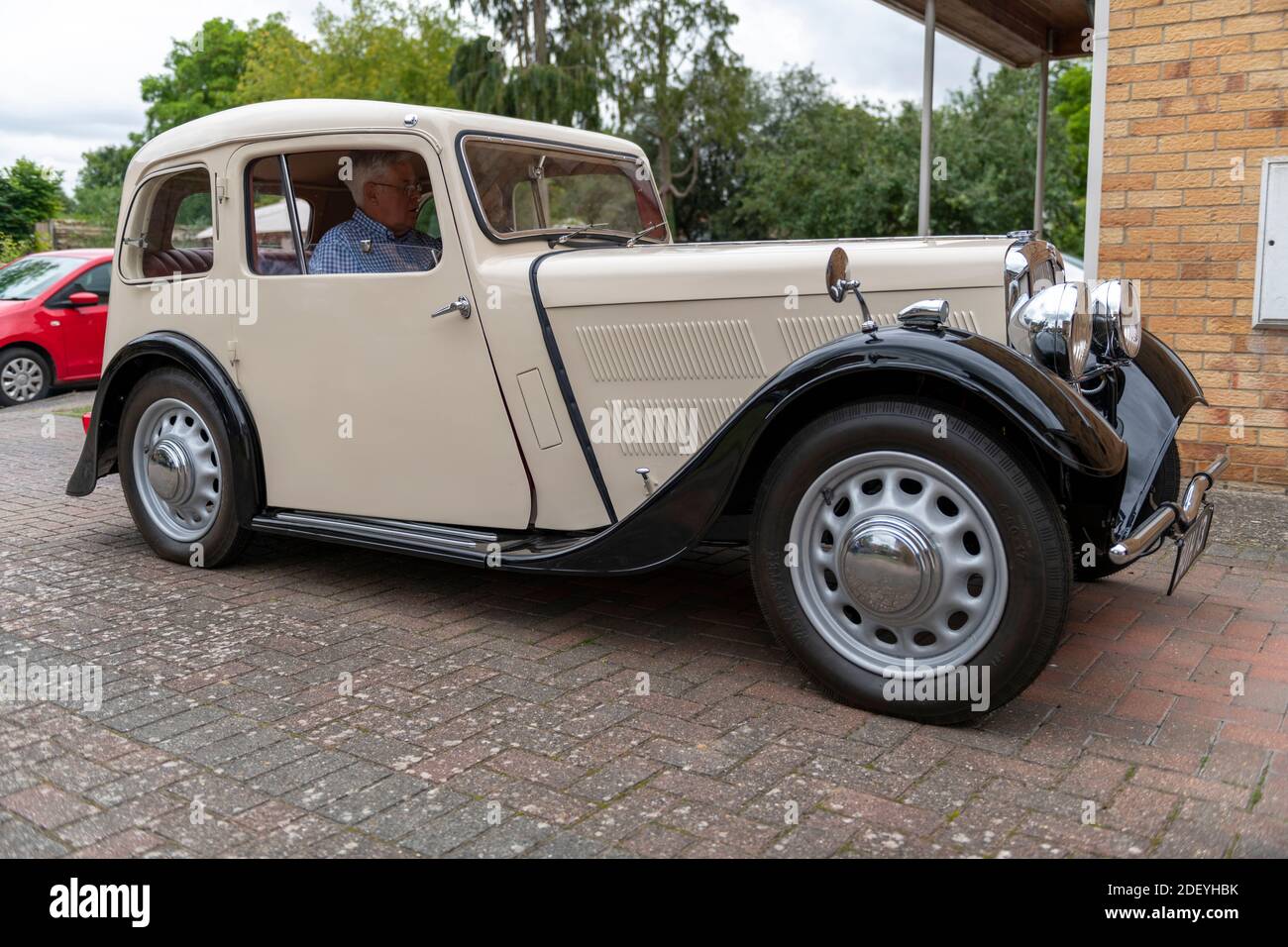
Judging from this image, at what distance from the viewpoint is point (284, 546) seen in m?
5.12

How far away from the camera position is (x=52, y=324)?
11.2 m

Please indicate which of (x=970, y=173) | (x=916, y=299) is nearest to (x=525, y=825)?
(x=916, y=299)

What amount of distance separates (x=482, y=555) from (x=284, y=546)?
5.86ft

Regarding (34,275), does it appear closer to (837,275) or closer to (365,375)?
(365,375)

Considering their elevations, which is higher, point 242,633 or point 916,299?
point 916,299

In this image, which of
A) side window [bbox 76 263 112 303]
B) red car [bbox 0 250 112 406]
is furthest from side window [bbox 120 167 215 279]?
side window [bbox 76 263 112 303]

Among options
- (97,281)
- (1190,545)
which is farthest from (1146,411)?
(97,281)

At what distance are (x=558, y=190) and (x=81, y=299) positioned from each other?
882cm

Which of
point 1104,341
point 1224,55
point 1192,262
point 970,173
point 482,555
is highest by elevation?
point 970,173

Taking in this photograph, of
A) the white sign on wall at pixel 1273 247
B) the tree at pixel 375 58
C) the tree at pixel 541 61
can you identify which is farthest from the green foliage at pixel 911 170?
the white sign on wall at pixel 1273 247

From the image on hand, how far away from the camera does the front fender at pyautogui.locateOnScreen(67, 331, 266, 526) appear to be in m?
4.42

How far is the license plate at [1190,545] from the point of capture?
10.4ft
